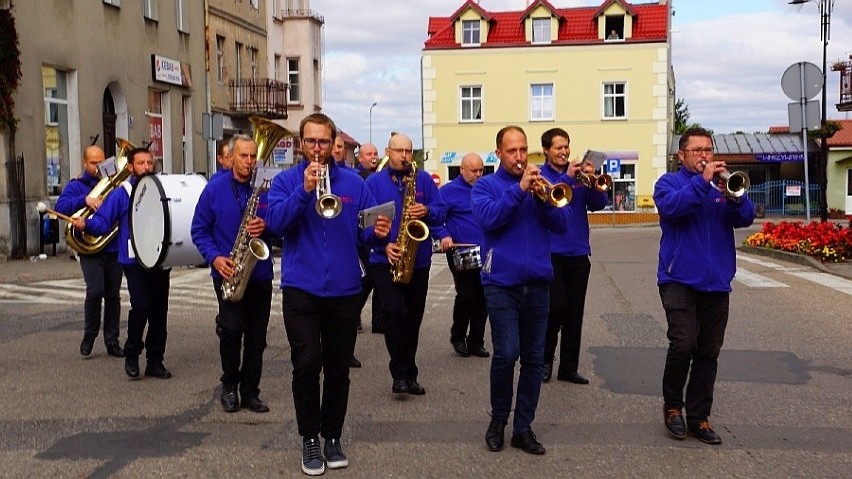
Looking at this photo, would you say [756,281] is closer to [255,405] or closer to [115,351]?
[115,351]

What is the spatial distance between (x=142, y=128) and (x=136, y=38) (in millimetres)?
2211

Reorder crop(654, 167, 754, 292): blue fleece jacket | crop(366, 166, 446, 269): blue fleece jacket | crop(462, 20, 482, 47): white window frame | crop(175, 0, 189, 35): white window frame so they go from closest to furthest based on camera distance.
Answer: crop(654, 167, 754, 292): blue fleece jacket
crop(366, 166, 446, 269): blue fleece jacket
crop(175, 0, 189, 35): white window frame
crop(462, 20, 482, 47): white window frame

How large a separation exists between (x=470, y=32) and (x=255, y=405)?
133ft

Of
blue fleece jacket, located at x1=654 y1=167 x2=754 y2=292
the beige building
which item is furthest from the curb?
the beige building

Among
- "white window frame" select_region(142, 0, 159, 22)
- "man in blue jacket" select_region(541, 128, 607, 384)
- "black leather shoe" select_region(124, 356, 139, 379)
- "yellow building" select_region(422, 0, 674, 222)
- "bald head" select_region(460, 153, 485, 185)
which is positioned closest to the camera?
"man in blue jacket" select_region(541, 128, 607, 384)

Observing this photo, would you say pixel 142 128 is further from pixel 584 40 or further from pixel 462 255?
pixel 584 40

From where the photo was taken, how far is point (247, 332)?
721 cm

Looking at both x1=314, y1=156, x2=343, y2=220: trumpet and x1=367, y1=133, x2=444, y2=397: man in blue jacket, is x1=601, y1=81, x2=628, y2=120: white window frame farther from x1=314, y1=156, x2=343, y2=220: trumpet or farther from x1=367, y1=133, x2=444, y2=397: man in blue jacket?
x1=314, y1=156, x2=343, y2=220: trumpet

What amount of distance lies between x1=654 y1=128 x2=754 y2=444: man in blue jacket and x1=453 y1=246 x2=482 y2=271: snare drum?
2737 mm

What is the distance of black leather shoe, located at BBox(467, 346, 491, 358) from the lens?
9500mm

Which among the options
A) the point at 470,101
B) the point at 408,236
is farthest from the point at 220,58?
the point at 408,236

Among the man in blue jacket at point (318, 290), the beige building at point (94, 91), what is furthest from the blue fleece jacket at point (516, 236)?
the beige building at point (94, 91)

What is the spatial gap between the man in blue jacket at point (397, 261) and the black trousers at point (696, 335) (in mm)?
2107

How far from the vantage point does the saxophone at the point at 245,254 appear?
6.61 metres
